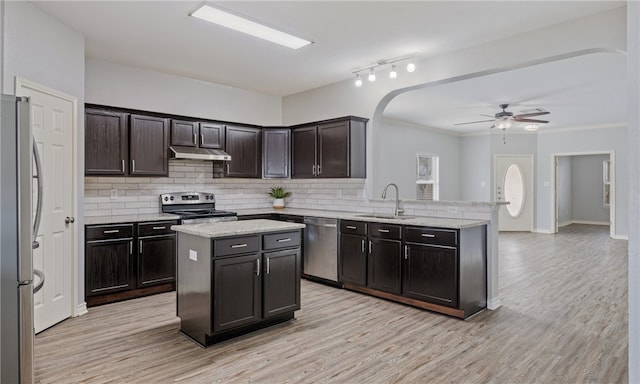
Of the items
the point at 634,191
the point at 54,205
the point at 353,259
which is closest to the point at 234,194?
the point at 353,259

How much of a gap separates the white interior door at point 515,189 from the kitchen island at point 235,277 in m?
8.19

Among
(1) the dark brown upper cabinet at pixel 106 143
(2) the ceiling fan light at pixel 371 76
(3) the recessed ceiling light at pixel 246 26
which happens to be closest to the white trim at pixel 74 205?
(1) the dark brown upper cabinet at pixel 106 143

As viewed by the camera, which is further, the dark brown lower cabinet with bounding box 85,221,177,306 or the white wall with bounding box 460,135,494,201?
the white wall with bounding box 460,135,494,201

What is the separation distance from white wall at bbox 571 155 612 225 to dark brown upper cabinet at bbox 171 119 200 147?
1179 cm

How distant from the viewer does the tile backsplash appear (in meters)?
4.48

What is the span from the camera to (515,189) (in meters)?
10.1

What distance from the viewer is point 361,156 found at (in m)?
5.12

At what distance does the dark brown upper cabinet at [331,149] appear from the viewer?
5.01 metres

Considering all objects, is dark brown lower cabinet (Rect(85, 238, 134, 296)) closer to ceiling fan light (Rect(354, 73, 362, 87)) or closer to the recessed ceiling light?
the recessed ceiling light

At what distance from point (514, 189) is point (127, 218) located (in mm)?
9372

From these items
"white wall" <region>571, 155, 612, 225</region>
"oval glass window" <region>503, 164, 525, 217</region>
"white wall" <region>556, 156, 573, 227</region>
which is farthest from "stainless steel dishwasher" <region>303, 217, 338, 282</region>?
"white wall" <region>571, 155, 612, 225</region>

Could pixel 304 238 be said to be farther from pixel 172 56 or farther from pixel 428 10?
pixel 428 10

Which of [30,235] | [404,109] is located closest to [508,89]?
[404,109]

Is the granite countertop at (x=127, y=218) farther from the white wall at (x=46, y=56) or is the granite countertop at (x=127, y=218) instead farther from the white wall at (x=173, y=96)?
the white wall at (x=173, y=96)
